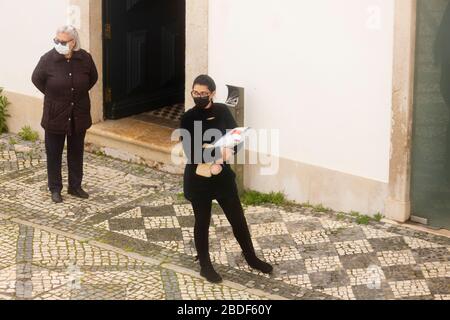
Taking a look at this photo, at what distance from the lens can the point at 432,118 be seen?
877cm

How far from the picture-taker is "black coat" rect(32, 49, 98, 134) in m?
9.39

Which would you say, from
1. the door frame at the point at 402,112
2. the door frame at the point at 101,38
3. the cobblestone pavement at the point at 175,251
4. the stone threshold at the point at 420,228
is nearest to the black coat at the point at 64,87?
the cobblestone pavement at the point at 175,251

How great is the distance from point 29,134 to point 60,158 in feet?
6.25

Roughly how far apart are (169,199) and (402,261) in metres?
2.41

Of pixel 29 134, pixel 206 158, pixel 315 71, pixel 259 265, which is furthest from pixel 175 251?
pixel 29 134

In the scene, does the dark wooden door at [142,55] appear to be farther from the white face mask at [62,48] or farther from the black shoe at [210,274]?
the black shoe at [210,274]

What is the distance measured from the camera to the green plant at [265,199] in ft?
31.6

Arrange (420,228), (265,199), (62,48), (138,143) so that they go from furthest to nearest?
(138,143) → (265,199) → (62,48) → (420,228)

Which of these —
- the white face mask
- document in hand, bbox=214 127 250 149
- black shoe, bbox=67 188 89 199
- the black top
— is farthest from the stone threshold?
the white face mask

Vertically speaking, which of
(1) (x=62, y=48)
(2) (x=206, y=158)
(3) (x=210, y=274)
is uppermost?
(1) (x=62, y=48)

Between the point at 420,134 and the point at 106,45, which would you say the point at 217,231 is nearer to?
the point at 420,134

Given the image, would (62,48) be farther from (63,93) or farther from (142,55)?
(142,55)

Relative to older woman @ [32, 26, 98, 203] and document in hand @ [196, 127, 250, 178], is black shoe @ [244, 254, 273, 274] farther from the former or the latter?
older woman @ [32, 26, 98, 203]

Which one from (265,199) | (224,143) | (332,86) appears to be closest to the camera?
(224,143)
